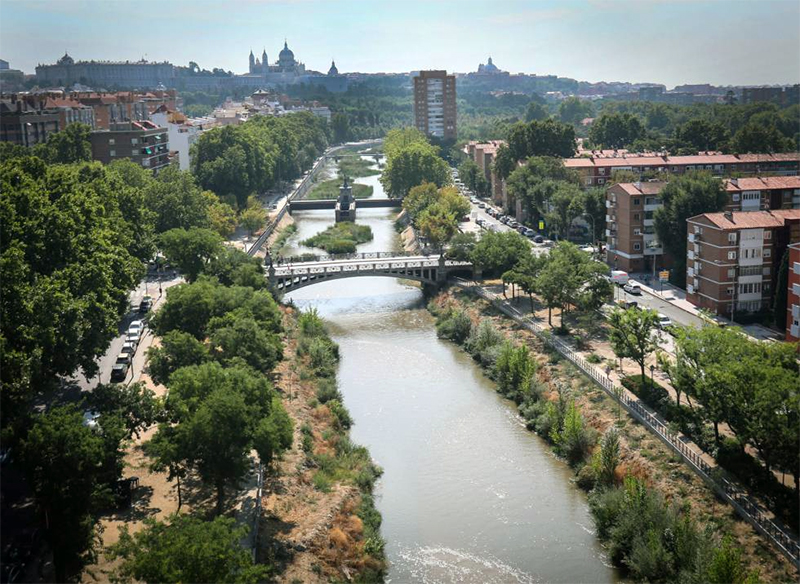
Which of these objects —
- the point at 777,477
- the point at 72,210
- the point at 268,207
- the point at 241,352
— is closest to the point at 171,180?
the point at 268,207

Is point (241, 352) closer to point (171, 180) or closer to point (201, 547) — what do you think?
point (201, 547)

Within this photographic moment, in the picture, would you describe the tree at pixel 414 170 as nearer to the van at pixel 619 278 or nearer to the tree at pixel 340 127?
the van at pixel 619 278

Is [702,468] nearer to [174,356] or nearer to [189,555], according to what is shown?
[189,555]

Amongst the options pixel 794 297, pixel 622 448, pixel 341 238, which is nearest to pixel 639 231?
pixel 794 297

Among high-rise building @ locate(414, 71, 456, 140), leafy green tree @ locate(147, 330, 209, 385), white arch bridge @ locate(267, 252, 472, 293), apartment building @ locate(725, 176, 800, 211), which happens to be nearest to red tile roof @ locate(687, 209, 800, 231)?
apartment building @ locate(725, 176, 800, 211)

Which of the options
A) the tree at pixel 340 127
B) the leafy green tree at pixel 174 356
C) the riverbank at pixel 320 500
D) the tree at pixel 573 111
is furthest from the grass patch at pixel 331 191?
the leafy green tree at pixel 174 356
